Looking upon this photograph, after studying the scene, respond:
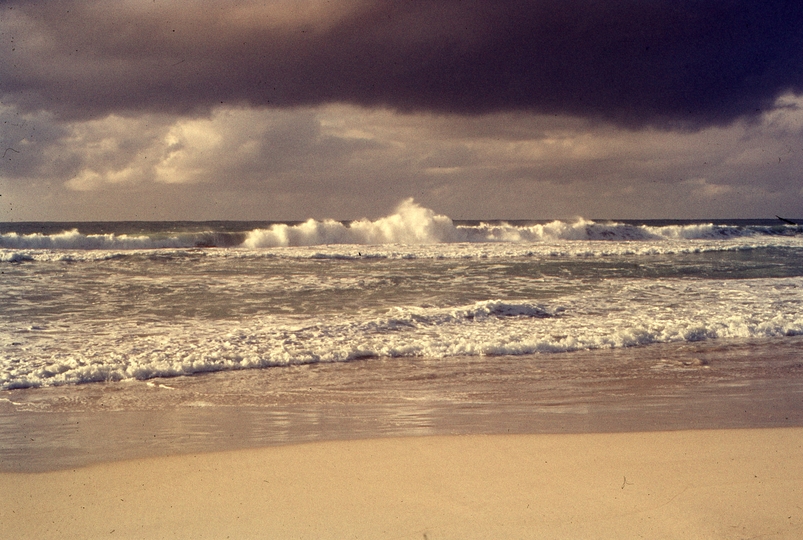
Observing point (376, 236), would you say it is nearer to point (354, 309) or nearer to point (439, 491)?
point (354, 309)

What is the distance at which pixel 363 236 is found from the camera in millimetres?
34562

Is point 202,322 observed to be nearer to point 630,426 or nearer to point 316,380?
point 316,380

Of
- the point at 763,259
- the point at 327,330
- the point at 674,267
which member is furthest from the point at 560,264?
the point at 327,330

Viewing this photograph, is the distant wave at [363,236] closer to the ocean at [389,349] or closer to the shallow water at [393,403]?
the ocean at [389,349]

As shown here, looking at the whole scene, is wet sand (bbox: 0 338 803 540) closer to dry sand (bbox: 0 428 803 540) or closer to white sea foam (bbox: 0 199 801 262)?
dry sand (bbox: 0 428 803 540)

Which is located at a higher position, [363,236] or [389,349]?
[363,236]

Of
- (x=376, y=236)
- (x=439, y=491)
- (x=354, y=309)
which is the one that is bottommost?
(x=439, y=491)

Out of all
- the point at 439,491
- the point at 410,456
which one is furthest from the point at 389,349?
the point at 439,491

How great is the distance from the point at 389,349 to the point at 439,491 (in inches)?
162

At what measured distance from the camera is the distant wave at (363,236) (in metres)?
31.4

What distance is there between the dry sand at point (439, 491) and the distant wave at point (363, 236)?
2789cm

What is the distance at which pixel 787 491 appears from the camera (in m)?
3.61

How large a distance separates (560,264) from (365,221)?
61.6 ft

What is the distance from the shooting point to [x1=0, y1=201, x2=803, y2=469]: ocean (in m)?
5.22
